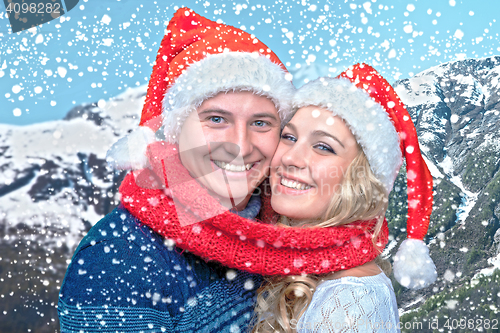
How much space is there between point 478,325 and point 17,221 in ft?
17.9

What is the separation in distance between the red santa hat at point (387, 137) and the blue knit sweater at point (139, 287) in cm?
104

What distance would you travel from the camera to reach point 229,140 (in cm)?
192

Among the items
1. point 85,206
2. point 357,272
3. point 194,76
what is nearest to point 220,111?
point 194,76

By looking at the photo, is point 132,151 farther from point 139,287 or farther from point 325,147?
point 325,147

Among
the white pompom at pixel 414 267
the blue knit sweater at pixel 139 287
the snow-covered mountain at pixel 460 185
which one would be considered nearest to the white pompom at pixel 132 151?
the blue knit sweater at pixel 139 287

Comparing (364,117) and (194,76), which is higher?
(194,76)

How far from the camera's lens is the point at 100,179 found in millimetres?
4199

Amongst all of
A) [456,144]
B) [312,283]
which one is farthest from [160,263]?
[456,144]

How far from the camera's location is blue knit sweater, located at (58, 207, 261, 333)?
4.98 ft

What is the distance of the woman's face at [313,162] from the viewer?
188 cm

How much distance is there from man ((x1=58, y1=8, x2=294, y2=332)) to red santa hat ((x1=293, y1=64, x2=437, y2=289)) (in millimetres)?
270

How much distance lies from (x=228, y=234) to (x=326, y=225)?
1.83ft

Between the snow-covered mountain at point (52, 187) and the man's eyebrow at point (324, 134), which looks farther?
the snow-covered mountain at point (52, 187)

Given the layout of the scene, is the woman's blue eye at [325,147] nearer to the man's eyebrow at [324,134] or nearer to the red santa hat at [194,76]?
the man's eyebrow at [324,134]
